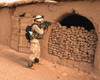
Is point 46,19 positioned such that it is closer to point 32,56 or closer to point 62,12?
point 62,12

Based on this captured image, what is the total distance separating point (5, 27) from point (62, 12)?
4.06 m

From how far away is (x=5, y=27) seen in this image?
7000 millimetres

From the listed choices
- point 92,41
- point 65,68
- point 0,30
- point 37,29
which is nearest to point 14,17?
point 0,30

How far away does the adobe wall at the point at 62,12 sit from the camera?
3.77 metres

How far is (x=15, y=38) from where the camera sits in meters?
6.39

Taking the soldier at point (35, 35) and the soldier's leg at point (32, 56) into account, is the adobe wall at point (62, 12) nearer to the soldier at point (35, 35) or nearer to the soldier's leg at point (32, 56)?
the soldier at point (35, 35)

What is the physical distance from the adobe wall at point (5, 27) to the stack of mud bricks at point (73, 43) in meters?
3.10

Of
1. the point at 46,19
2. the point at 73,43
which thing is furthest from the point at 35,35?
the point at 73,43

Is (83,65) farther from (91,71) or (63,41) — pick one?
(63,41)

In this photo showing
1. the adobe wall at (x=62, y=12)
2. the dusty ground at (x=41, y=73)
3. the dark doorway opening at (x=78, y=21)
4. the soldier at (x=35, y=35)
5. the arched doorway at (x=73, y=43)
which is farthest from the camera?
the dark doorway opening at (x=78, y=21)

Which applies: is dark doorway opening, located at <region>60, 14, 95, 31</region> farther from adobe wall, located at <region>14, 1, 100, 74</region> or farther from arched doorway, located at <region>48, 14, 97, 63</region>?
arched doorway, located at <region>48, 14, 97, 63</region>

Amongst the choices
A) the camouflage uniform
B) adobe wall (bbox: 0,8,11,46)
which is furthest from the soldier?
adobe wall (bbox: 0,8,11,46)

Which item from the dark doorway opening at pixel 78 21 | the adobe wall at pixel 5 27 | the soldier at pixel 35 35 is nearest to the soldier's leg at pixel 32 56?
the soldier at pixel 35 35

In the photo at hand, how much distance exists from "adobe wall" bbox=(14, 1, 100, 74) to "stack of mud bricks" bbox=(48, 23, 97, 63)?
21 centimetres
